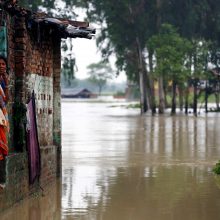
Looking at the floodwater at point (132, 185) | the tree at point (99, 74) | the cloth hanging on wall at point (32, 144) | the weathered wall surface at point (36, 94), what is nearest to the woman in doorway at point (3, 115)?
the weathered wall surface at point (36, 94)

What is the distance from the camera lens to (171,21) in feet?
167

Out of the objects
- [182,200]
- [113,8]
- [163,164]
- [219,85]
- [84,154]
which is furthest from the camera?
[219,85]

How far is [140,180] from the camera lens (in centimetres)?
1341

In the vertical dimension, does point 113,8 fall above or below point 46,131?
A: above

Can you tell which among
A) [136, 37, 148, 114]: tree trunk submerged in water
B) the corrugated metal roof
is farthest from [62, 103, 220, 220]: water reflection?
[136, 37, 148, 114]: tree trunk submerged in water

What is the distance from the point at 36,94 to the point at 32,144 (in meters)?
1.29

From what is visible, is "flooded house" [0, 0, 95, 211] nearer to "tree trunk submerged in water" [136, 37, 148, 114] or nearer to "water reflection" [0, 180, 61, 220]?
"water reflection" [0, 180, 61, 220]

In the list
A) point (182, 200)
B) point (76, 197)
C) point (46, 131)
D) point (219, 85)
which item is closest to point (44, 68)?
point (46, 131)

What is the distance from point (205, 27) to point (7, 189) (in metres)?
42.8

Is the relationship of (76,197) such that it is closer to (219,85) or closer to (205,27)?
(205,27)

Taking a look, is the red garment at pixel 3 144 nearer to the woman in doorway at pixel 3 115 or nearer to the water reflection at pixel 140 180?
the woman in doorway at pixel 3 115

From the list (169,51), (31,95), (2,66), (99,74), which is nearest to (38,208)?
(2,66)

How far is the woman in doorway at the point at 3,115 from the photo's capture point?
32.2ft

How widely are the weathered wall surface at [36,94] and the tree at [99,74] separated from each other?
15807 cm
